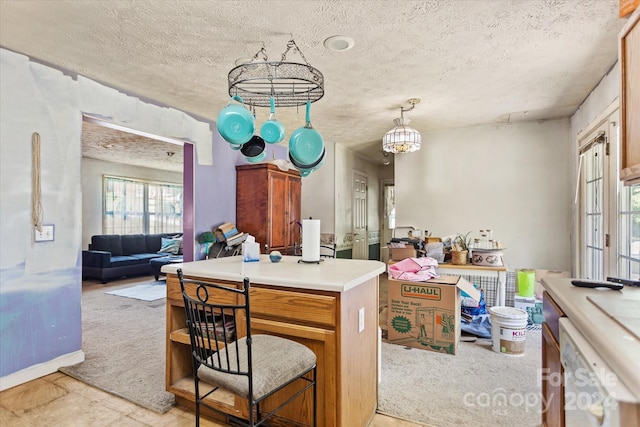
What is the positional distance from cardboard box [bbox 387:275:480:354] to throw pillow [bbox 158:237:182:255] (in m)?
5.26

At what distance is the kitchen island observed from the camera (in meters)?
1.59

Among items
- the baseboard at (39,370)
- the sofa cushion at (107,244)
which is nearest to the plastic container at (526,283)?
the baseboard at (39,370)

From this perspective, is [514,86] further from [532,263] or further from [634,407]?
[634,407]

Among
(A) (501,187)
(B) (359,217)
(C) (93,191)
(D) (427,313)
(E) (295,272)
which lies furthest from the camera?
(C) (93,191)

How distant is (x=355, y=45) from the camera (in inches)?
94.7

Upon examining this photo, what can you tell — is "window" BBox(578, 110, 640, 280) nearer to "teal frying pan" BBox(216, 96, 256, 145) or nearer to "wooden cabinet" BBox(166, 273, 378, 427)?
"wooden cabinet" BBox(166, 273, 378, 427)

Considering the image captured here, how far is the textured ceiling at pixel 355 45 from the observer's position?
2.00 meters

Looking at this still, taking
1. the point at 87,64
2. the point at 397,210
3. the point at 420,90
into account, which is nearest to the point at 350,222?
the point at 397,210

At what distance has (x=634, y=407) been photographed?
0.68m

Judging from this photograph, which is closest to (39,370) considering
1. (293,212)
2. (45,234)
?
(45,234)

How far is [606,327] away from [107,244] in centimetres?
745

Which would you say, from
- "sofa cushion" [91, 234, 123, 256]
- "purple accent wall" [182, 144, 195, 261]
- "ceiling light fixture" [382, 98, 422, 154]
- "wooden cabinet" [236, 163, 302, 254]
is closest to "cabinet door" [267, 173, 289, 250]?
"wooden cabinet" [236, 163, 302, 254]

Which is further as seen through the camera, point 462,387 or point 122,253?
point 122,253

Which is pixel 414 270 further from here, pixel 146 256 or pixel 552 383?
pixel 146 256
